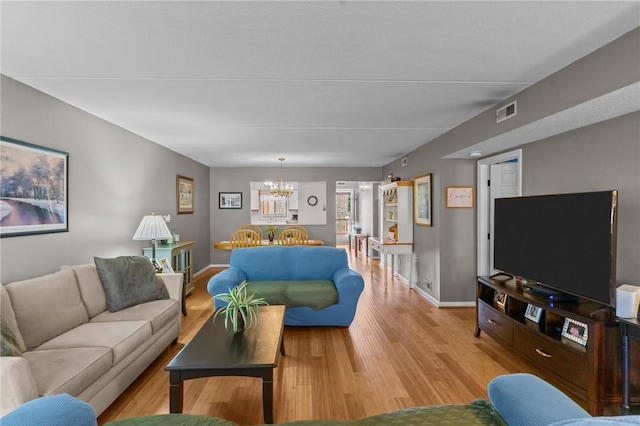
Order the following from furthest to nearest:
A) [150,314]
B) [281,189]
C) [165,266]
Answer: [281,189], [165,266], [150,314]

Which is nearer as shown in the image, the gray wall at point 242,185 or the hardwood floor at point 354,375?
the hardwood floor at point 354,375

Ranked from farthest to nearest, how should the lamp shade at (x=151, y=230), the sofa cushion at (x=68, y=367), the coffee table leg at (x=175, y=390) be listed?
the lamp shade at (x=151, y=230) < the coffee table leg at (x=175, y=390) < the sofa cushion at (x=68, y=367)

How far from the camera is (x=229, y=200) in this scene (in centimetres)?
758

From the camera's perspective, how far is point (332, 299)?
3.64 meters

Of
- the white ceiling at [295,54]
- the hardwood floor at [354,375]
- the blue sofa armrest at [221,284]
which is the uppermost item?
the white ceiling at [295,54]

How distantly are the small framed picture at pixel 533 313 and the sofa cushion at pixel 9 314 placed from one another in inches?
147

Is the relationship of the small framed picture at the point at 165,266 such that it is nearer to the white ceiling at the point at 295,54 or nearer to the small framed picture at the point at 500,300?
the white ceiling at the point at 295,54

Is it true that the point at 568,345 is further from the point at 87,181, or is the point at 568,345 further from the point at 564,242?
the point at 87,181

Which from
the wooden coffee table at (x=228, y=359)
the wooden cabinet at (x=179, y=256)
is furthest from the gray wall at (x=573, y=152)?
the wooden cabinet at (x=179, y=256)

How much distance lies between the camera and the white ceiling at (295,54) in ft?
5.34

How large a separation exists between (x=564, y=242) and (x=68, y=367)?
349 centimetres

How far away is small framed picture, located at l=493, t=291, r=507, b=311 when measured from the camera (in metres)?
3.13

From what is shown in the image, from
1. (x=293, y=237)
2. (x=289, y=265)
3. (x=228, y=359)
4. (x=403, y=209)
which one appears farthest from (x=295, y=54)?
(x=293, y=237)

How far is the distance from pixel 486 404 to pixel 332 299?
8.09 feet
